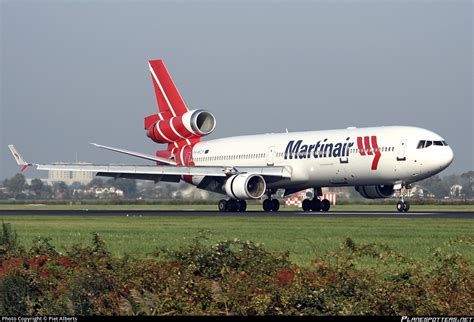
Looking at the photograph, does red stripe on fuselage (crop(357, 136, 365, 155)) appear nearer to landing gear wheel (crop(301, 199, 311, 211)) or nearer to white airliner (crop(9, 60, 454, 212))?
white airliner (crop(9, 60, 454, 212))

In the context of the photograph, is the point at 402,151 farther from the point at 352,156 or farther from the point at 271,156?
the point at 271,156

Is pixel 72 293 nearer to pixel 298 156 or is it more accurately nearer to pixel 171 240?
pixel 171 240

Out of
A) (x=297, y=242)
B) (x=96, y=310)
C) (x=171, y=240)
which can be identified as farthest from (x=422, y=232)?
(x=96, y=310)

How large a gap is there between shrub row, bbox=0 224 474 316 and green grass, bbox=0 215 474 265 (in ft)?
13.4

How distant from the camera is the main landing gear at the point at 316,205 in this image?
58.1m

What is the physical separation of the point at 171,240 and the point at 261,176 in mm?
27573

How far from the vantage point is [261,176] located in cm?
5681

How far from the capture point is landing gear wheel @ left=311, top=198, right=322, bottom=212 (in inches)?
2292

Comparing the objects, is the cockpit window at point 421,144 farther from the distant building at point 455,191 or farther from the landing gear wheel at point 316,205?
the distant building at point 455,191

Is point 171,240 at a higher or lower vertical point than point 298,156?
lower

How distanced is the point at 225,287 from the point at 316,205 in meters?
42.0

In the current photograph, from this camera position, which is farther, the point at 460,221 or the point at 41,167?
the point at 41,167

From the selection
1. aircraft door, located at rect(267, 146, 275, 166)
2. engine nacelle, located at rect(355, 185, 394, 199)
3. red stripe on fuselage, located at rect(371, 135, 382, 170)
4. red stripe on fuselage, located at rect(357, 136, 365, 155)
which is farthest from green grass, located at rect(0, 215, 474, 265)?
aircraft door, located at rect(267, 146, 275, 166)

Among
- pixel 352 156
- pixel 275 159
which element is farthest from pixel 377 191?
pixel 275 159
